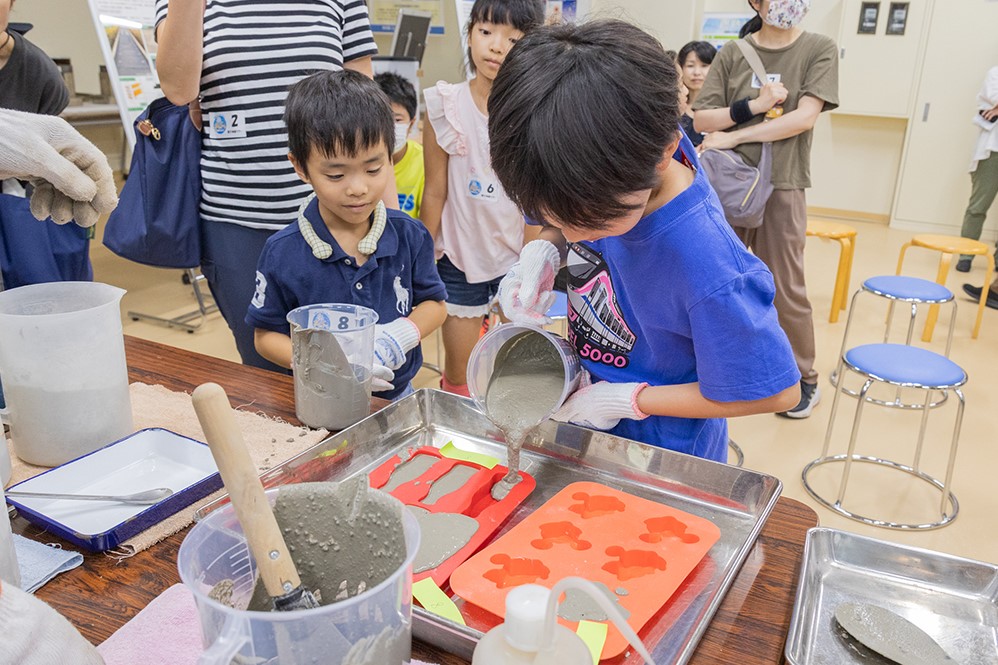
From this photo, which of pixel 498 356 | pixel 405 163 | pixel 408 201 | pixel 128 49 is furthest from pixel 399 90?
pixel 498 356

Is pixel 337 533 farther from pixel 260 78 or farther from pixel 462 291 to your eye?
pixel 462 291

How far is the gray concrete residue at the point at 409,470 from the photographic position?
89cm

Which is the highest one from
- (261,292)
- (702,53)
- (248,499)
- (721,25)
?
(721,25)

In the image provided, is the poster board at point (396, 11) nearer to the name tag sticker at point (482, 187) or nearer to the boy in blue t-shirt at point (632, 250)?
the name tag sticker at point (482, 187)

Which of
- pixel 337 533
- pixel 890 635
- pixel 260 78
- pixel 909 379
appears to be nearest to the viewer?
pixel 337 533

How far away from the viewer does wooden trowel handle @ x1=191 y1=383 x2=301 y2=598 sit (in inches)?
18.5

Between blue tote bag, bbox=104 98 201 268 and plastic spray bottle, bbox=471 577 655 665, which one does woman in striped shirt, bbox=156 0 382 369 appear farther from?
plastic spray bottle, bbox=471 577 655 665

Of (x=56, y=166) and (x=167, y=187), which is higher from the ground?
(x=56, y=166)

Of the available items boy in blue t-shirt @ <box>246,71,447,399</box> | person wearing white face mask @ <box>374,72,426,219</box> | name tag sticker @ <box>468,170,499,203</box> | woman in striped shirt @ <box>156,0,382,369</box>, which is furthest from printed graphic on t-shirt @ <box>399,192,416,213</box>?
boy in blue t-shirt @ <box>246,71,447,399</box>

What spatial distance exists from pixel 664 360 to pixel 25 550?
30.8 inches

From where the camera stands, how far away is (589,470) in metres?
0.95

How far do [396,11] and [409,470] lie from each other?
521cm

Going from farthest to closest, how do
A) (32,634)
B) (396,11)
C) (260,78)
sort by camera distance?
1. (396,11)
2. (260,78)
3. (32,634)

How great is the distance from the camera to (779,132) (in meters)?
2.52
